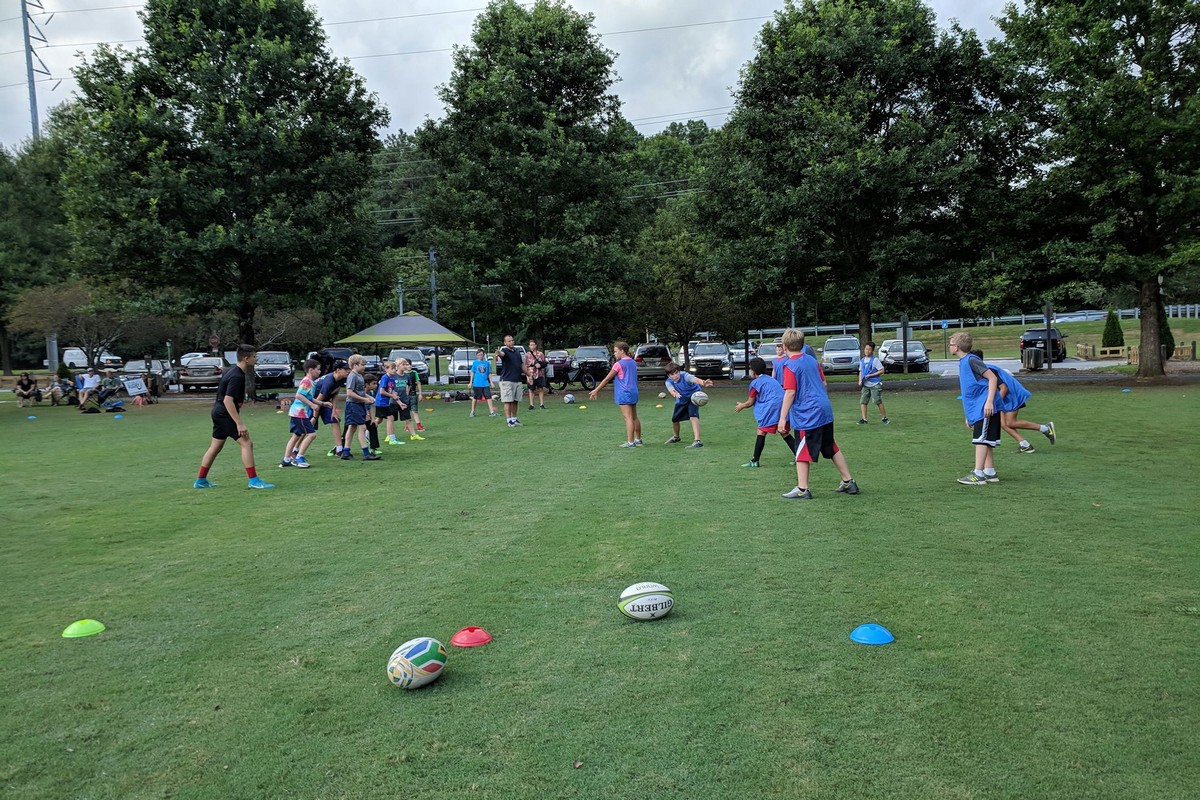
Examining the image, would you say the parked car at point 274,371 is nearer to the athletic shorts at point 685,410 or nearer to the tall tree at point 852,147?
the tall tree at point 852,147

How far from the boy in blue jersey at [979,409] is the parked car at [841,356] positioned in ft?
78.6

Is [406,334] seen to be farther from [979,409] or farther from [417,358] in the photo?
[979,409]

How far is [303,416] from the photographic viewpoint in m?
11.9

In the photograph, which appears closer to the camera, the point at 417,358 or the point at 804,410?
the point at 804,410

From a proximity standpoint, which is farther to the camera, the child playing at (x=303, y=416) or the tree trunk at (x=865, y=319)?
the tree trunk at (x=865, y=319)

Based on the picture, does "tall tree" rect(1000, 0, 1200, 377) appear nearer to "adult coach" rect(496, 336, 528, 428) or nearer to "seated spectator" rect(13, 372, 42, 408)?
"adult coach" rect(496, 336, 528, 428)

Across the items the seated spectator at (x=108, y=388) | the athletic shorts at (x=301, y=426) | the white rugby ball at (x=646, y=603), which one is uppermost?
the seated spectator at (x=108, y=388)

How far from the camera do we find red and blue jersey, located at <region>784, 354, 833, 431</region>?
8.53 metres

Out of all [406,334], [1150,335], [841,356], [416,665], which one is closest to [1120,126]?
[1150,335]

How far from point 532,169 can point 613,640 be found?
77.5 ft

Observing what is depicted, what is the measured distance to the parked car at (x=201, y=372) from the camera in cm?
3375

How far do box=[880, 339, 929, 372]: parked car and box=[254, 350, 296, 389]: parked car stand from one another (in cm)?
2588

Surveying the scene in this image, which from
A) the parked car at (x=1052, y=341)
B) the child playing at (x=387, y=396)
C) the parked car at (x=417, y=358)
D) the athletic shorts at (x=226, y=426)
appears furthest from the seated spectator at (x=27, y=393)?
the parked car at (x=1052, y=341)

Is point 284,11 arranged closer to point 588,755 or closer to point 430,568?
point 430,568
